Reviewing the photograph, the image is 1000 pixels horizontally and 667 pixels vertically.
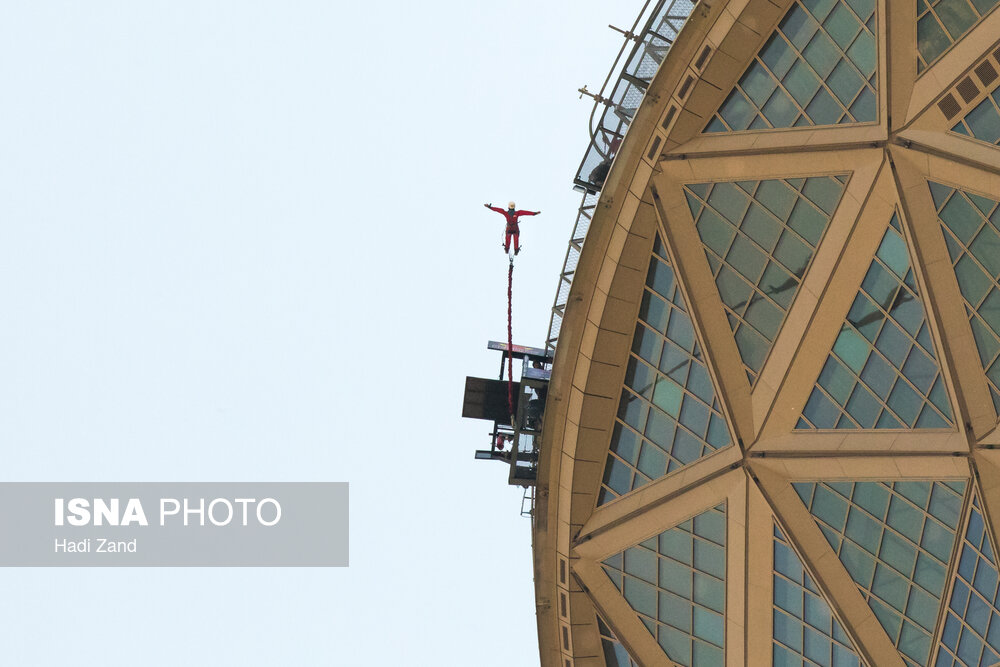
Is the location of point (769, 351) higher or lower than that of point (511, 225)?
lower

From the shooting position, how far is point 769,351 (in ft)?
84.1

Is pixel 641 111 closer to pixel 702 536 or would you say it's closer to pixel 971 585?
pixel 702 536

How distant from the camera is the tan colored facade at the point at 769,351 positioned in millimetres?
22531

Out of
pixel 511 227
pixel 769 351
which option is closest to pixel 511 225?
pixel 511 227

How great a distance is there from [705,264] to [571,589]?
360 inches

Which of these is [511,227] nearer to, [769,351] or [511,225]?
[511,225]

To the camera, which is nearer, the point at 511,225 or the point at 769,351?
the point at 769,351

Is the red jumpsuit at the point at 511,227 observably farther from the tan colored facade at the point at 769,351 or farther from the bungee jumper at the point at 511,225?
the tan colored facade at the point at 769,351

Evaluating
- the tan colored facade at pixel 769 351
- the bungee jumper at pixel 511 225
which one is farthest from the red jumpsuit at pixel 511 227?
the tan colored facade at pixel 769 351

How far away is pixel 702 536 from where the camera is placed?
89.6ft

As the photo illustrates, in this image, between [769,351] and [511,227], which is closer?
[769,351]

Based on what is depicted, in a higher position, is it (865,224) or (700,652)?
(865,224)

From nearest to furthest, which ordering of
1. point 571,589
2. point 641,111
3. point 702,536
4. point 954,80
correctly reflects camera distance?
point 954,80
point 641,111
point 702,536
point 571,589

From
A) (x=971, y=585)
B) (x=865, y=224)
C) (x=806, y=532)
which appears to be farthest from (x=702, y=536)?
(x=865, y=224)
